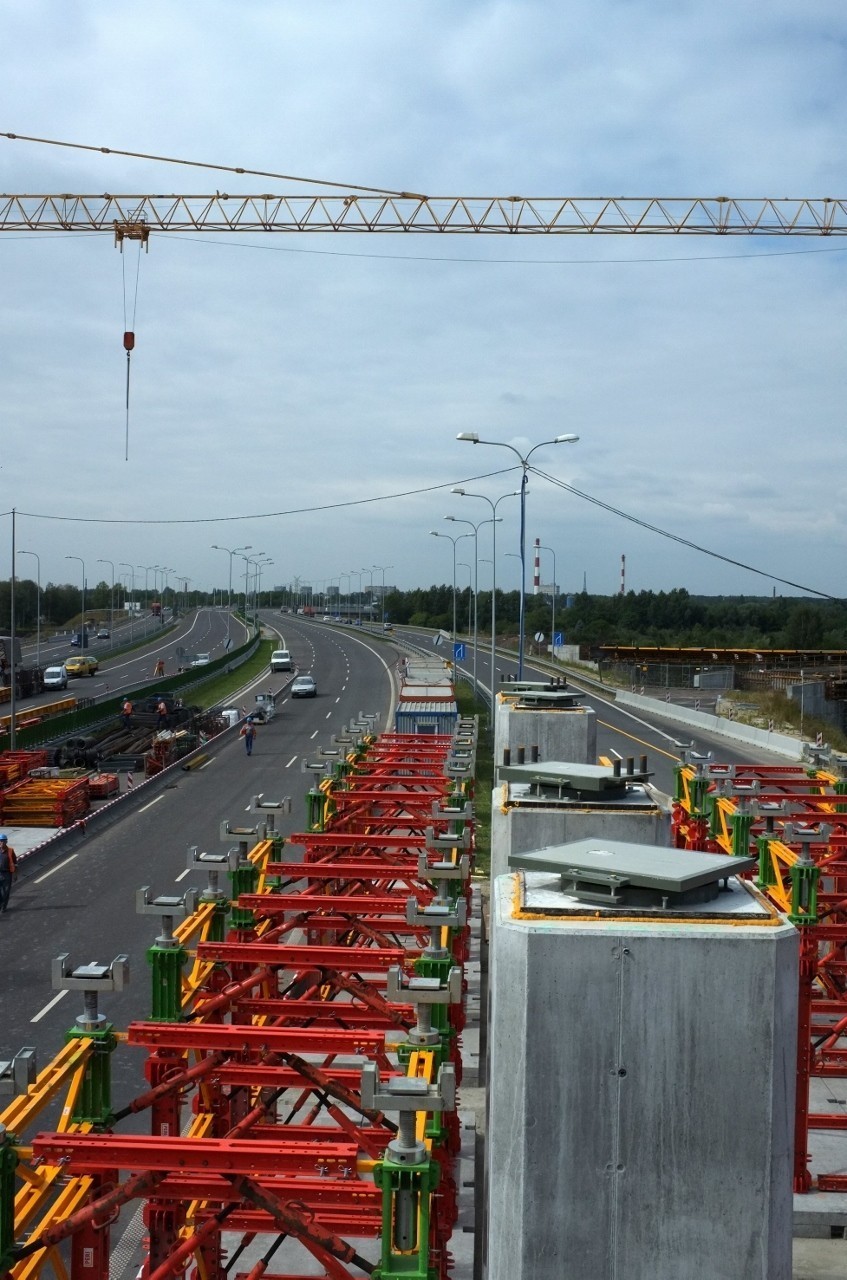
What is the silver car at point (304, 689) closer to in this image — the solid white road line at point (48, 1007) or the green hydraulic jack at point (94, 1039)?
the solid white road line at point (48, 1007)

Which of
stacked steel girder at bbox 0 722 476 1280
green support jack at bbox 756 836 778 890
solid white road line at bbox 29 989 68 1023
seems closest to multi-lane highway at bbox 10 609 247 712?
solid white road line at bbox 29 989 68 1023

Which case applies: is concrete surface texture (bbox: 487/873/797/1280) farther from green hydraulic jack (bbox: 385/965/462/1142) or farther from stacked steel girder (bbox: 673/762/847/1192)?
stacked steel girder (bbox: 673/762/847/1192)

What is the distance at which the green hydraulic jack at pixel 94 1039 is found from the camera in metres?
8.08

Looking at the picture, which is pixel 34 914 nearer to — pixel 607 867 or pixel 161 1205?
pixel 161 1205

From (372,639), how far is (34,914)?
96.6 metres

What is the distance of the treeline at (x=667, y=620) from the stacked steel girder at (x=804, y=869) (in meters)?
113

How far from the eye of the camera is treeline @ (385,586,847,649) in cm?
13812

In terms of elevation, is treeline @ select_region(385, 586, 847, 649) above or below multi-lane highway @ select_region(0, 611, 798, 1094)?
above

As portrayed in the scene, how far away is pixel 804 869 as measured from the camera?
509 inches

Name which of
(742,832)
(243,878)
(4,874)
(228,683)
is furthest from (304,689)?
(243,878)

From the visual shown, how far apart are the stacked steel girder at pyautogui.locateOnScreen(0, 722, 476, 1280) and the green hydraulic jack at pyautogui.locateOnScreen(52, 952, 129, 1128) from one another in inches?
0.5

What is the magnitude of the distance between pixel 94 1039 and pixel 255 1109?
2697 mm

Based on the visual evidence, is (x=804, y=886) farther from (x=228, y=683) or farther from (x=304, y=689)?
(x=228, y=683)

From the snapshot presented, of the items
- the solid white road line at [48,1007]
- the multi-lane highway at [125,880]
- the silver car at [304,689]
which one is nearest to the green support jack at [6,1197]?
the multi-lane highway at [125,880]
